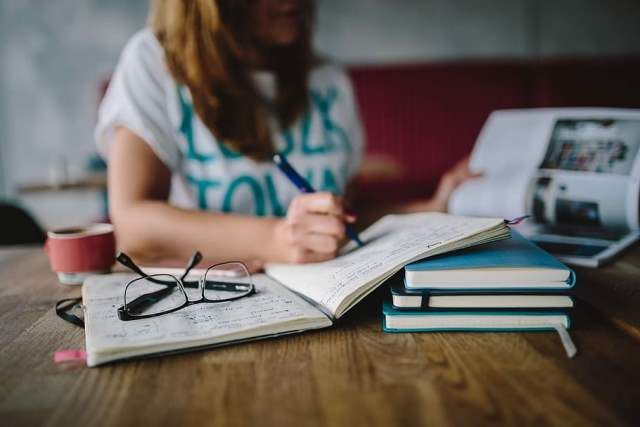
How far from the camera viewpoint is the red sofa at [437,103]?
2924mm

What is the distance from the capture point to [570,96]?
115 inches

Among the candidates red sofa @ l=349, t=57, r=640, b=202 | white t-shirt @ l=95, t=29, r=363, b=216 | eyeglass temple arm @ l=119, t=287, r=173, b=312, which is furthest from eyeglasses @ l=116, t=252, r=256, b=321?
red sofa @ l=349, t=57, r=640, b=202

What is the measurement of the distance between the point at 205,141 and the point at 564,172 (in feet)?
2.07

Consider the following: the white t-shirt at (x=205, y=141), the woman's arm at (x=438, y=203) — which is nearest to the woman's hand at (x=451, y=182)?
the woman's arm at (x=438, y=203)

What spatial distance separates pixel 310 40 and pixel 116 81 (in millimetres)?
443

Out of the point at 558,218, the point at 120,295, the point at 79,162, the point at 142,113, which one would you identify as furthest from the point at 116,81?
the point at 79,162

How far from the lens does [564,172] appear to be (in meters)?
0.85

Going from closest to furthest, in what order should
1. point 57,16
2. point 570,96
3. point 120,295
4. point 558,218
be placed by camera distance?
point 120,295 → point 558,218 → point 570,96 → point 57,16

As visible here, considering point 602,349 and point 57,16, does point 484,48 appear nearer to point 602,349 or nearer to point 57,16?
point 57,16

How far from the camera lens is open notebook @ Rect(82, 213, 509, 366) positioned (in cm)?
44

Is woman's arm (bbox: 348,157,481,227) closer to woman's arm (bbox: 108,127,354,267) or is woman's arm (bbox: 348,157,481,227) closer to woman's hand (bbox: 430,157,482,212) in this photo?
woman's hand (bbox: 430,157,482,212)

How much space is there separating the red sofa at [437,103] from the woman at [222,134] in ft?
5.89

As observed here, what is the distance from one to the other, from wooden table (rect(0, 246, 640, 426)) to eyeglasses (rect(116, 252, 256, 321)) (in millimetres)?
63

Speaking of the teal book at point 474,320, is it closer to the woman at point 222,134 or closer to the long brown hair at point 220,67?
the woman at point 222,134
